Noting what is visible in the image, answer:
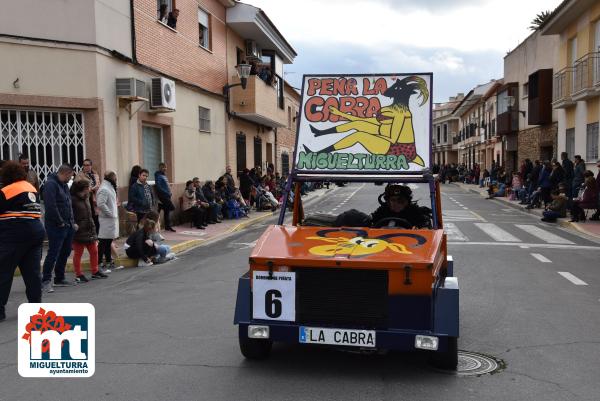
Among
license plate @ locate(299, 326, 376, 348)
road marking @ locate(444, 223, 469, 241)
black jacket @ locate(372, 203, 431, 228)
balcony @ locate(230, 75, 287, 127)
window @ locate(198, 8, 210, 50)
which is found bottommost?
road marking @ locate(444, 223, 469, 241)

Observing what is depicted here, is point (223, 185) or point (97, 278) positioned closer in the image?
point (97, 278)

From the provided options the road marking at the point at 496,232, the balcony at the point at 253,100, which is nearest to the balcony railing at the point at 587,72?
the road marking at the point at 496,232

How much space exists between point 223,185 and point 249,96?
5.02 metres

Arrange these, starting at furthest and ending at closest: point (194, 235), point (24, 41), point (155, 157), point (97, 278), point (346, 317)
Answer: point (155, 157) → point (194, 235) → point (24, 41) → point (97, 278) → point (346, 317)

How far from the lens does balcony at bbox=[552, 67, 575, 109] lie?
2333 cm

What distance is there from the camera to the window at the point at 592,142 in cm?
2155

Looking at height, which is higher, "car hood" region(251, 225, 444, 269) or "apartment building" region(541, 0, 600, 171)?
"apartment building" region(541, 0, 600, 171)

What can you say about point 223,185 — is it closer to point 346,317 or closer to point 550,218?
point 550,218

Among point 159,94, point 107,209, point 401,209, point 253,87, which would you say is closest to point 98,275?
point 107,209

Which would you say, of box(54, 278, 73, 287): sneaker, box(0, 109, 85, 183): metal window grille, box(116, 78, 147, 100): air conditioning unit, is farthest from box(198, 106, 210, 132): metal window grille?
box(54, 278, 73, 287): sneaker

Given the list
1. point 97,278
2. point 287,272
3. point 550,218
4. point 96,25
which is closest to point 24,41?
point 96,25

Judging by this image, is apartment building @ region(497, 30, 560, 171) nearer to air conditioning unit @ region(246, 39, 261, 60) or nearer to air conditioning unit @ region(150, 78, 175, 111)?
air conditioning unit @ region(246, 39, 261, 60)

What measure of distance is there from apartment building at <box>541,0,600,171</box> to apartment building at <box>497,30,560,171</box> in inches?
74.3

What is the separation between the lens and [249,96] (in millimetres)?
22297
